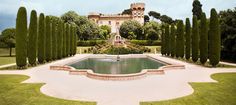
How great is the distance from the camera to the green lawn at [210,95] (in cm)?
815

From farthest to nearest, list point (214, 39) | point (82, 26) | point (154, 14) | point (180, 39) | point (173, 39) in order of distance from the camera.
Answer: point (154, 14) < point (82, 26) < point (173, 39) < point (180, 39) < point (214, 39)

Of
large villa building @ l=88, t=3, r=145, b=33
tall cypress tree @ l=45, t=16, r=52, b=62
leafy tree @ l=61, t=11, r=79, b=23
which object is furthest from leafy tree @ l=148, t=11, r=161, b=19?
tall cypress tree @ l=45, t=16, r=52, b=62

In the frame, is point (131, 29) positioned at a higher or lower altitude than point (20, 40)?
higher

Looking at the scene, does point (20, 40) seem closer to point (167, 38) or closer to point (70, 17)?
point (167, 38)

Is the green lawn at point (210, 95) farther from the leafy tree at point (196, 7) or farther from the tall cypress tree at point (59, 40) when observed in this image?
the leafy tree at point (196, 7)

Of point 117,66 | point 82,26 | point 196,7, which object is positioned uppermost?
point 196,7

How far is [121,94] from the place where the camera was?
9.22m

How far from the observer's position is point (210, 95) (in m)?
9.19

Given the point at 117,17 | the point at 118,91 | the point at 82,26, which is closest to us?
the point at 118,91

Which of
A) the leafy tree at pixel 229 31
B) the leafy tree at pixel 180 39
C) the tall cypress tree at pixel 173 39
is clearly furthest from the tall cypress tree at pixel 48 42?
the leafy tree at pixel 229 31

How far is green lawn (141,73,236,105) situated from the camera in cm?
815

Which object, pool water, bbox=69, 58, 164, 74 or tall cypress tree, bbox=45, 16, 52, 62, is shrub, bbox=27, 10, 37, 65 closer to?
tall cypress tree, bbox=45, 16, 52, 62

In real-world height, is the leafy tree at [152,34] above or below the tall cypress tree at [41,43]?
above

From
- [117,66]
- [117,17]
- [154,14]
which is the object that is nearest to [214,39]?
[117,66]
